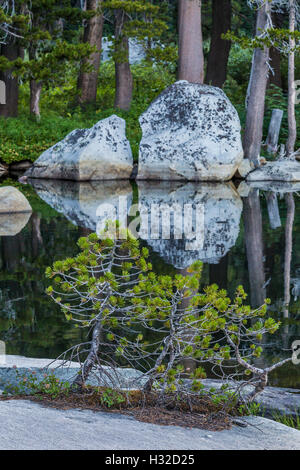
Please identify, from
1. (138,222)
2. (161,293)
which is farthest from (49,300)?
(138,222)

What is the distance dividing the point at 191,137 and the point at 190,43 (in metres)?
3.78

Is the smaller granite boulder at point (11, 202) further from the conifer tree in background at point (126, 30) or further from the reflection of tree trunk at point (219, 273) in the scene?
the conifer tree in background at point (126, 30)

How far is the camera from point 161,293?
13.0 ft

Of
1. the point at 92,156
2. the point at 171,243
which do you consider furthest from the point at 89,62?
the point at 171,243

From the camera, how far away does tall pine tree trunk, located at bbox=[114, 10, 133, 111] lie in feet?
79.1

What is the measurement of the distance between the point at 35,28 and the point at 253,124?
6.61 meters

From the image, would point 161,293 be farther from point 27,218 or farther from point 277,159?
point 277,159

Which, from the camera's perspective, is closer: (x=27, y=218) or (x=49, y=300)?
(x=49, y=300)

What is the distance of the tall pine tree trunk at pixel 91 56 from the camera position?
25.0m

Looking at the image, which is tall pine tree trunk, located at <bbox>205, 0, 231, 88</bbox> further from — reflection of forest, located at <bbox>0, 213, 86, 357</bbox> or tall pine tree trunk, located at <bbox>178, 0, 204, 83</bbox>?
reflection of forest, located at <bbox>0, 213, 86, 357</bbox>

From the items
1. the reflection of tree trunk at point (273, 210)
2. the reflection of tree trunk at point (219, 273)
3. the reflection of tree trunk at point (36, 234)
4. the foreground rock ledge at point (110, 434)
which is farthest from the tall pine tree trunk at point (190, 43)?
the foreground rock ledge at point (110, 434)

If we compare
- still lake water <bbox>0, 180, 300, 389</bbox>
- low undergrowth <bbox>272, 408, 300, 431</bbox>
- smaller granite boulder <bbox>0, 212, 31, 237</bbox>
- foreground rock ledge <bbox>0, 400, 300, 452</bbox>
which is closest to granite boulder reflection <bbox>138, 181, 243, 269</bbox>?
still lake water <bbox>0, 180, 300, 389</bbox>

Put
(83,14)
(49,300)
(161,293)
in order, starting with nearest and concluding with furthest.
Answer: (161,293) → (49,300) → (83,14)

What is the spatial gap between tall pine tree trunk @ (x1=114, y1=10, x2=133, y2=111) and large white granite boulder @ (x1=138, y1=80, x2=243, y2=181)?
5447mm
